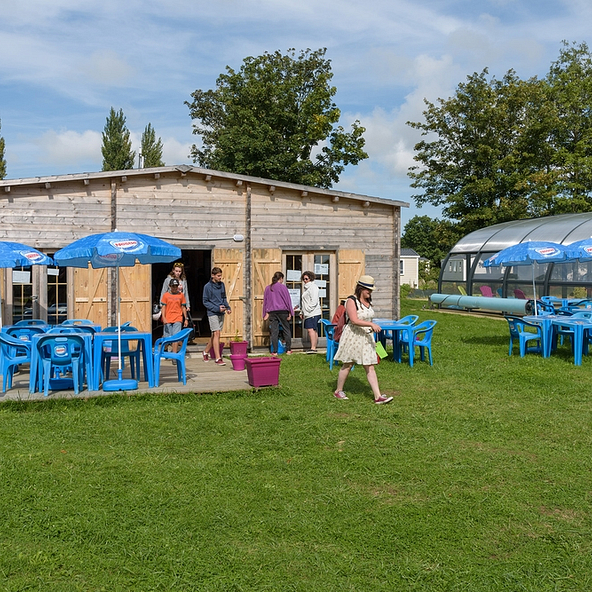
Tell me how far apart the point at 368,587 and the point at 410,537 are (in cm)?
67

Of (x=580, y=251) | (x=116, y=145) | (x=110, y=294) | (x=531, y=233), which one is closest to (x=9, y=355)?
(x=110, y=294)

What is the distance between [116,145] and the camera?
1881 inches

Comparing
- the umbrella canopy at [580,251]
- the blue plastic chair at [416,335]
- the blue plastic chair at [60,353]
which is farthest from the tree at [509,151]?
the blue plastic chair at [60,353]

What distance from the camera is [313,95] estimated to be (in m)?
31.6

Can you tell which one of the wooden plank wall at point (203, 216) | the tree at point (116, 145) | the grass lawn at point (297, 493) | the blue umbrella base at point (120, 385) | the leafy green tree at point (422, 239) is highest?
the tree at point (116, 145)

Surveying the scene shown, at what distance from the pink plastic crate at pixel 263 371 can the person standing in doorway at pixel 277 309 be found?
3470 millimetres

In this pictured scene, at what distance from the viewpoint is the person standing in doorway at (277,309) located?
38.9 ft

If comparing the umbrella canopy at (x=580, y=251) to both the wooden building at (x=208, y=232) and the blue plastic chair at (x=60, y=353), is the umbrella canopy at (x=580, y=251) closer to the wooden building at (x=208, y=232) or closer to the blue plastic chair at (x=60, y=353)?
the wooden building at (x=208, y=232)

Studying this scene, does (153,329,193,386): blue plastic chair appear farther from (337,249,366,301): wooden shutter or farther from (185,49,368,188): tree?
(185,49,368,188): tree

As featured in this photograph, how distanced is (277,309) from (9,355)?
16.2 feet

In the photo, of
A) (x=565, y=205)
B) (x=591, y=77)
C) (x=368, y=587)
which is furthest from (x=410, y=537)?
(x=591, y=77)

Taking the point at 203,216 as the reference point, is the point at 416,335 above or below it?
below

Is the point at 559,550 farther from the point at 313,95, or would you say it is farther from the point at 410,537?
the point at 313,95

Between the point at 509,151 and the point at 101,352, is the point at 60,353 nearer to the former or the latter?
the point at 101,352
